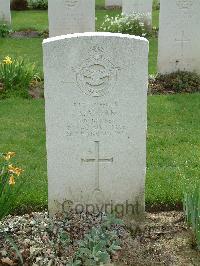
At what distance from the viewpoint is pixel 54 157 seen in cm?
416

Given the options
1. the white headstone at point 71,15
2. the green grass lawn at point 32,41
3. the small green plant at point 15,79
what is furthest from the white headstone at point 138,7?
the small green plant at point 15,79

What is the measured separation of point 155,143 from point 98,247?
2671mm

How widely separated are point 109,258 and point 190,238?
778 millimetres

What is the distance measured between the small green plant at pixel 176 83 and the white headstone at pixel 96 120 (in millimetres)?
4297

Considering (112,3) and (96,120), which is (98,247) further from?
(112,3)

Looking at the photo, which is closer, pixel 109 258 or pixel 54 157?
pixel 109 258

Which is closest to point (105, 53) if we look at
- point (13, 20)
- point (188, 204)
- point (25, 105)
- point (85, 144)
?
point (85, 144)

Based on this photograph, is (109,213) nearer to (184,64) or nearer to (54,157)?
(54,157)

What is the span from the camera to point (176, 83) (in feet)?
27.7

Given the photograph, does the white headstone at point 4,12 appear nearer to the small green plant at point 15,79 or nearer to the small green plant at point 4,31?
the small green plant at point 4,31

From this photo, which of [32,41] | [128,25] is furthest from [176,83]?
[32,41]

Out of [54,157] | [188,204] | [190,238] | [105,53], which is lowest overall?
[190,238]

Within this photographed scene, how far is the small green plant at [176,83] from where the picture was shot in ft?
27.6

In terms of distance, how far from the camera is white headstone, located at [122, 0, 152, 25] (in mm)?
13039
